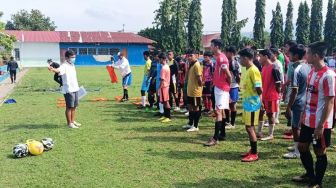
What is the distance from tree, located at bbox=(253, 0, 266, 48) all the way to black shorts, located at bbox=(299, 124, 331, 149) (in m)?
62.1

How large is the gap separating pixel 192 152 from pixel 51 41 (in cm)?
5414

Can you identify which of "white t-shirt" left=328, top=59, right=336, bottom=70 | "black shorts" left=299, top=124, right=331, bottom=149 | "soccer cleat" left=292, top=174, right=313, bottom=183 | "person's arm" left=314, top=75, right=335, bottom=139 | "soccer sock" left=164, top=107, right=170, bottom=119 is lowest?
"soccer cleat" left=292, top=174, right=313, bottom=183

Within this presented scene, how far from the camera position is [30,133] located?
937 centimetres

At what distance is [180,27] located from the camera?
61969 millimetres

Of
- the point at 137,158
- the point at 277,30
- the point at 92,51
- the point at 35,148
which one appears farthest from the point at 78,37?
the point at 137,158

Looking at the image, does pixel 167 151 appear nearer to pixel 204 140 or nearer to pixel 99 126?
pixel 204 140

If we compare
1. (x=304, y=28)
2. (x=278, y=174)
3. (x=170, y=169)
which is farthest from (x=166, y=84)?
(x=304, y=28)

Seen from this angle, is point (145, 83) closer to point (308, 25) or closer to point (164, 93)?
point (164, 93)

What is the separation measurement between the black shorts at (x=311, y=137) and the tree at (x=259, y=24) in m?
62.1

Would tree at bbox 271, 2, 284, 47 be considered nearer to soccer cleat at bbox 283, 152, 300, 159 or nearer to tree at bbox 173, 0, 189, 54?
tree at bbox 173, 0, 189, 54

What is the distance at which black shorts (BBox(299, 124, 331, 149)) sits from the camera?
4961 millimetres

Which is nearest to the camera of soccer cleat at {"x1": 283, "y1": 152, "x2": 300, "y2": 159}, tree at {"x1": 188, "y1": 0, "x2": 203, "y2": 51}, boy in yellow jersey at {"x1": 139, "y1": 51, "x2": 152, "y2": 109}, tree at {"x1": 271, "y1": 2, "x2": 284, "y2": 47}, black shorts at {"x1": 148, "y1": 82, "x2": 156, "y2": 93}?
soccer cleat at {"x1": 283, "y1": 152, "x2": 300, "y2": 159}

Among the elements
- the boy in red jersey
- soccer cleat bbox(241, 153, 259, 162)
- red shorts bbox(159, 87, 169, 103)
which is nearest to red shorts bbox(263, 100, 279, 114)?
the boy in red jersey

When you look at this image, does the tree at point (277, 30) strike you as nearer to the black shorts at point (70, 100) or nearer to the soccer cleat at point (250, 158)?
the black shorts at point (70, 100)
